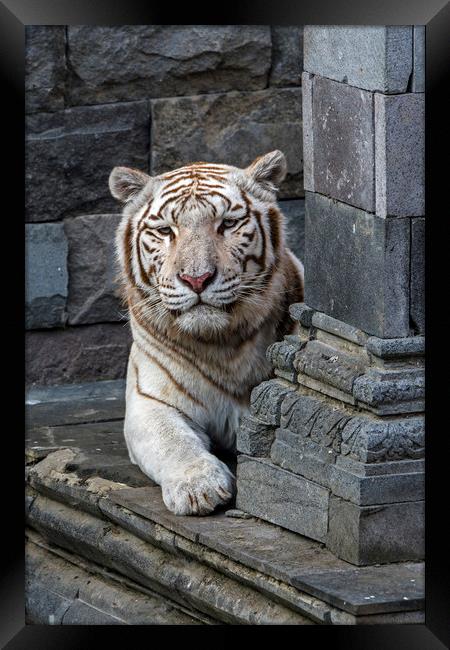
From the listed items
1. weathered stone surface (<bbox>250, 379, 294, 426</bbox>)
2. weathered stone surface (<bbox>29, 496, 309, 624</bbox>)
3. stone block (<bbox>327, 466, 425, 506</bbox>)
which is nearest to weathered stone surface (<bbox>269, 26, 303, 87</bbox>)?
weathered stone surface (<bbox>29, 496, 309, 624</bbox>)

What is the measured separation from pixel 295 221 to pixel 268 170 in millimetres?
1819

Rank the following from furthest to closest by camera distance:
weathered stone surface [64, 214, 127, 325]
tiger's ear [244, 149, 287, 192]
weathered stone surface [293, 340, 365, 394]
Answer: weathered stone surface [64, 214, 127, 325]
tiger's ear [244, 149, 287, 192]
weathered stone surface [293, 340, 365, 394]

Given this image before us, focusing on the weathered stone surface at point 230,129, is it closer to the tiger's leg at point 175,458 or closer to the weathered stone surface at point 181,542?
the tiger's leg at point 175,458

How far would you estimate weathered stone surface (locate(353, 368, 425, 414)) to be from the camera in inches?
192

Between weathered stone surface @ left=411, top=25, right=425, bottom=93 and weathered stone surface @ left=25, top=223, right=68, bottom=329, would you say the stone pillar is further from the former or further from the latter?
weathered stone surface @ left=25, top=223, right=68, bottom=329

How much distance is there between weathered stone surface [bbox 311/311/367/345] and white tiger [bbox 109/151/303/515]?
21.4 inches

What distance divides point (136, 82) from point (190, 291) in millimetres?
2064

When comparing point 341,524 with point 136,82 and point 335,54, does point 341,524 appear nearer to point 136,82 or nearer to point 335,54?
point 335,54

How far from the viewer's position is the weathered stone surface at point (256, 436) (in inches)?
212

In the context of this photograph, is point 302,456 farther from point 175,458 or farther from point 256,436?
point 175,458

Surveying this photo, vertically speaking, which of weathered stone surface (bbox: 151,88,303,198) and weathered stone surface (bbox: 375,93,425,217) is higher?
weathered stone surface (bbox: 151,88,303,198)

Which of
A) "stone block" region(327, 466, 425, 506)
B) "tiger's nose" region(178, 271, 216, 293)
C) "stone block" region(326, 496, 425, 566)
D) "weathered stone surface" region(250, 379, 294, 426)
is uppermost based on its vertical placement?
"tiger's nose" region(178, 271, 216, 293)

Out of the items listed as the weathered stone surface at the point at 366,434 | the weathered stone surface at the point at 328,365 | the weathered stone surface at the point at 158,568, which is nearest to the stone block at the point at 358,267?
the weathered stone surface at the point at 328,365
